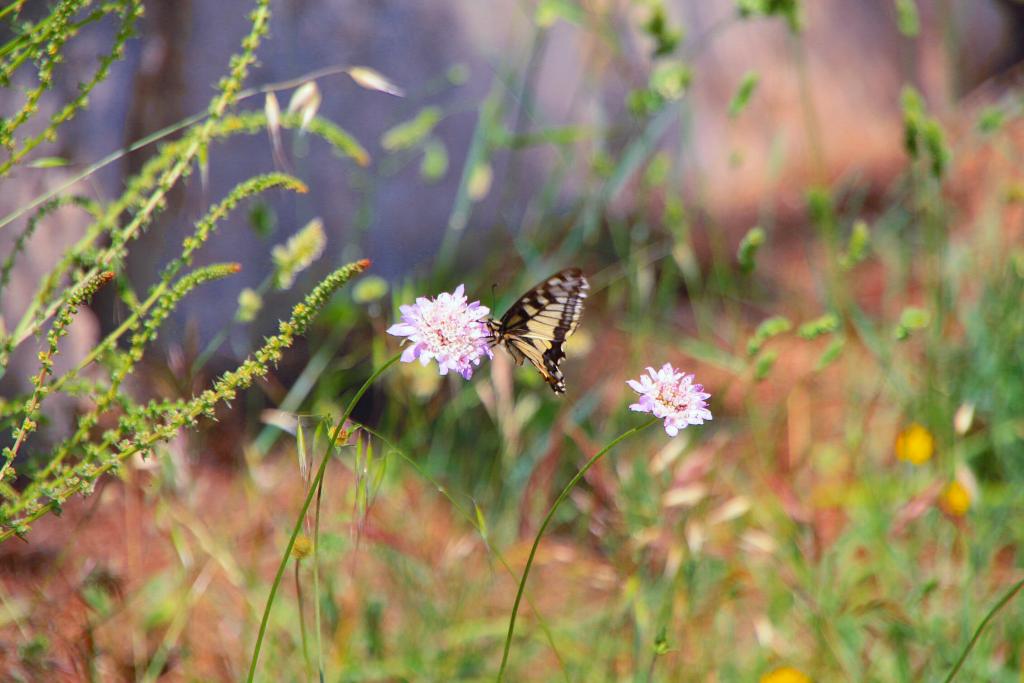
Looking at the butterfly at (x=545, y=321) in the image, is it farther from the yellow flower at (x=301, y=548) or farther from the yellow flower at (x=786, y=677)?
the yellow flower at (x=786, y=677)

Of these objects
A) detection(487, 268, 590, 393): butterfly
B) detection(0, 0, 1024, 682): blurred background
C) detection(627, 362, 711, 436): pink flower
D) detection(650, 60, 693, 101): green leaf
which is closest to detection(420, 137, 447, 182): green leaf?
detection(0, 0, 1024, 682): blurred background

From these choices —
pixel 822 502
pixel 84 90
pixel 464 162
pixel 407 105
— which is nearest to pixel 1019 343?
pixel 822 502

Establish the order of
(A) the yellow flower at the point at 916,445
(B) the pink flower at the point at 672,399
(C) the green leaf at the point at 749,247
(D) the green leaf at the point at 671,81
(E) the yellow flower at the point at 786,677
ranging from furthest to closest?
(A) the yellow flower at the point at 916,445
(D) the green leaf at the point at 671,81
(E) the yellow flower at the point at 786,677
(C) the green leaf at the point at 749,247
(B) the pink flower at the point at 672,399

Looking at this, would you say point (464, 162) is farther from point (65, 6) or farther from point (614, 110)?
point (65, 6)

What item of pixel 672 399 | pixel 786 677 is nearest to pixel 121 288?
pixel 672 399

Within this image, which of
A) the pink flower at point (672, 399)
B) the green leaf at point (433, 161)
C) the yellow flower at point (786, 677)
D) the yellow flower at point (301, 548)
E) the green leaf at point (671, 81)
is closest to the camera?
the pink flower at point (672, 399)

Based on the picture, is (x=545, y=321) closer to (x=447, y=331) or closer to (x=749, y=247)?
(x=447, y=331)

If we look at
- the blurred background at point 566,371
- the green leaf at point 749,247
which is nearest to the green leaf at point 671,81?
the blurred background at point 566,371
